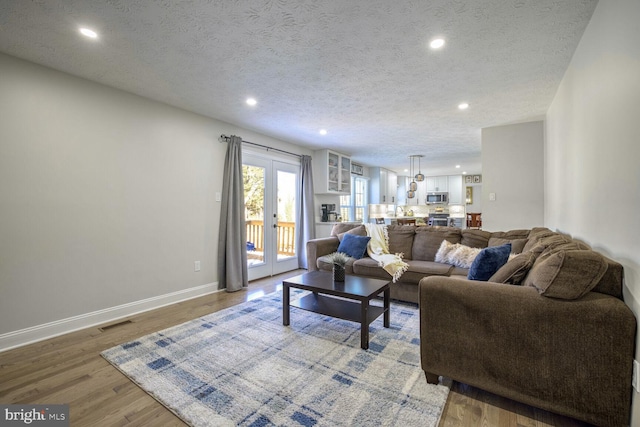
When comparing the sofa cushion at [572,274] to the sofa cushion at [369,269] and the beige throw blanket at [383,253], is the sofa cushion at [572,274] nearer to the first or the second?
the beige throw blanket at [383,253]

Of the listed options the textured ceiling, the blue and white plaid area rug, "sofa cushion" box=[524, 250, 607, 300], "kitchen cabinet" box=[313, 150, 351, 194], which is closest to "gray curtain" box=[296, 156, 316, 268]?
"kitchen cabinet" box=[313, 150, 351, 194]

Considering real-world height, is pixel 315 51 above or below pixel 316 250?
above

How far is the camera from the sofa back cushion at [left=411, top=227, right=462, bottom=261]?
12.1 feet

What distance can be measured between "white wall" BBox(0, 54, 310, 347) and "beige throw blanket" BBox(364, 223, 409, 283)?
2.31 metres

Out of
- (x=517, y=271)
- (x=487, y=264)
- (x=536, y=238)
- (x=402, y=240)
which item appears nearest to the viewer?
(x=517, y=271)

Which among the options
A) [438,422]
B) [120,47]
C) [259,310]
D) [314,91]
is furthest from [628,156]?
[120,47]

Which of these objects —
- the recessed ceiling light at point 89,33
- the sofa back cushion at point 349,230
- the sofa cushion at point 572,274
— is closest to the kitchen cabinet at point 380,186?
the sofa back cushion at point 349,230

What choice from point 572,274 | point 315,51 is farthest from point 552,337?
point 315,51

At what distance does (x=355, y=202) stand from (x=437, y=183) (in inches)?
185

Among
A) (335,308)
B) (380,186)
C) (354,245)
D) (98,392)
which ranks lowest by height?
(98,392)

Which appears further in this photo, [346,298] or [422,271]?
[422,271]

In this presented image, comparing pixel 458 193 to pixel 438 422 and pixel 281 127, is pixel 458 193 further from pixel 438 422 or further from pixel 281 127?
pixel 438 422

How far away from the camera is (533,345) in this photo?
4.93 ft

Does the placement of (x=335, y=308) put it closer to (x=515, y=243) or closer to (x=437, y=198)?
(x=515, y=243)
